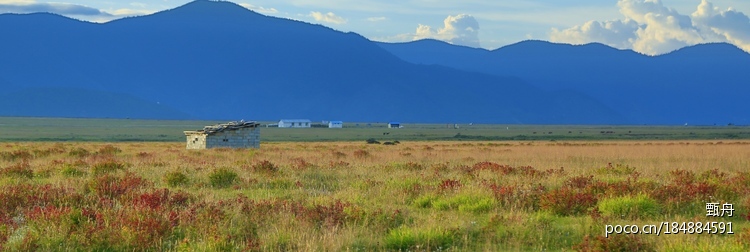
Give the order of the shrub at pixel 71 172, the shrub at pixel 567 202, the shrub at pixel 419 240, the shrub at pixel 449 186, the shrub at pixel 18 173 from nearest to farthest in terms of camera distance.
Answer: the shrub at pixel 419 240, the shrub at pixel 567 202, the shrub at pixel 449 186, the shrub at pixel 18 173, the shrub at pixel 71 172

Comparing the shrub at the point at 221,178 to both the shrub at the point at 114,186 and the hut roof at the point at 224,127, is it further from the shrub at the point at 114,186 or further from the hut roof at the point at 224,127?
the hut roof at the point at 224,127

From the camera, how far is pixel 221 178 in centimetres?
1894

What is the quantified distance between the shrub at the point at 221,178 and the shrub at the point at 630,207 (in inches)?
348

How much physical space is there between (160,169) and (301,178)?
5.12 meters

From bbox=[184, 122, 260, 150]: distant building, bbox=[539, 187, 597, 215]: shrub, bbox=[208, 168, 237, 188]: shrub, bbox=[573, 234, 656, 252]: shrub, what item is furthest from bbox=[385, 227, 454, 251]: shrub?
bbox=[184, 122, 260, 150]: distant building

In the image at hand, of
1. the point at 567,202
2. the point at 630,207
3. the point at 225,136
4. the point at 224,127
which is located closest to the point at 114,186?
the point at 567,202

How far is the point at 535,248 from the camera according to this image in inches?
412

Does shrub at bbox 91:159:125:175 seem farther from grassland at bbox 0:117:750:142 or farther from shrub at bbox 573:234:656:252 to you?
grassland at bbox 0:117:750:142

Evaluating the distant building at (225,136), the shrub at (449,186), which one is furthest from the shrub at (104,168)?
the distant building at (225,136)

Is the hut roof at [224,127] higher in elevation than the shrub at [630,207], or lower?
higher

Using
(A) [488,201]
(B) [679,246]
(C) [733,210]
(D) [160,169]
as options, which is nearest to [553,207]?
(A) [488,201]

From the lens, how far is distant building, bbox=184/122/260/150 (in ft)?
147

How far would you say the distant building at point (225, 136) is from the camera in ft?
147

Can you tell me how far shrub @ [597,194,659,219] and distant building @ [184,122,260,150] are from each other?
33637 mm
